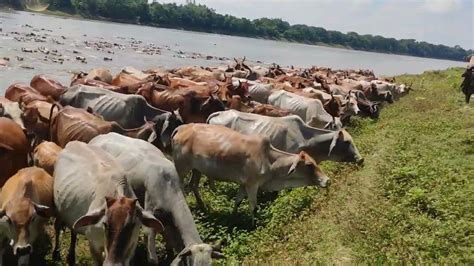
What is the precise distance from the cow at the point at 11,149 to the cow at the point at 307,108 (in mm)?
9608

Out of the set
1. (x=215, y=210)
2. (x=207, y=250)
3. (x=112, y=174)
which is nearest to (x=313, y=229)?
(x=215, y=210)

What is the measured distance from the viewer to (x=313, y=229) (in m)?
10.6

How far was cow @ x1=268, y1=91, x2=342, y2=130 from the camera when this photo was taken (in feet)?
Result: 60.8

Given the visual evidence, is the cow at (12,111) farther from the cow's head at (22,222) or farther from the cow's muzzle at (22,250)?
the cow's muzzle at (22,250)

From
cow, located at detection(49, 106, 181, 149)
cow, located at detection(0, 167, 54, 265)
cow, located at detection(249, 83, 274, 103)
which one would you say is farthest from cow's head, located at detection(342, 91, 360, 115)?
cow, located at detection(0, 167, 54, 265)

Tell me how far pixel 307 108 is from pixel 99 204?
1203 cm

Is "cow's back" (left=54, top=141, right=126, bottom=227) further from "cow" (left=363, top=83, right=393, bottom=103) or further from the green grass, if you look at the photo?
"cow" (left=363, top=83, right=393, bottom=103)

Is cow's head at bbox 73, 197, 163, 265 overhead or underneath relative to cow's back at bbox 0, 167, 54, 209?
overhead

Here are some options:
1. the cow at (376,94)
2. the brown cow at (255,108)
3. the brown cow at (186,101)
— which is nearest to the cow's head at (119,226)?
the brown cow at (186,101)

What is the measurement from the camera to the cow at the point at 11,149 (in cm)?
1075

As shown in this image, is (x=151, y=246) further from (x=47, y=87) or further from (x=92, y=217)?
(x=47, y=87)

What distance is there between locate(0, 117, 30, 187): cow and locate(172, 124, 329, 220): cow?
10.0ft

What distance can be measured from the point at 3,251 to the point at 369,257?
5.65 m

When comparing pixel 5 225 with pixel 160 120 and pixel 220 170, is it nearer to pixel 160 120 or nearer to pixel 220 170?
pixel 220 170
